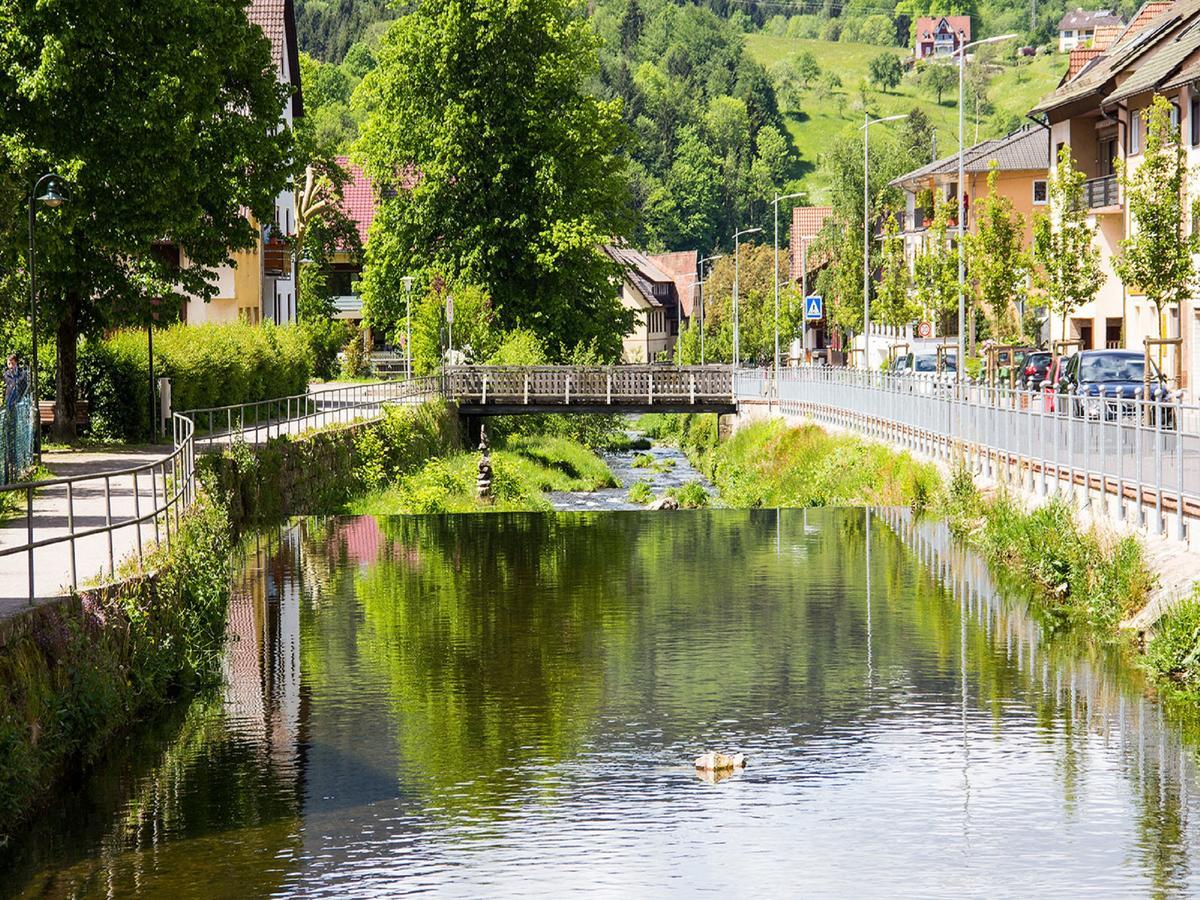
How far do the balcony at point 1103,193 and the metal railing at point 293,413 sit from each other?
2246 cm

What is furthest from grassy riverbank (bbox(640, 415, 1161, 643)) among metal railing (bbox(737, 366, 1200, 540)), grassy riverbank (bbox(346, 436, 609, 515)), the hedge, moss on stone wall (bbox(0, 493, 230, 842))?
the hedge

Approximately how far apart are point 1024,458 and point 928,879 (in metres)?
18.9

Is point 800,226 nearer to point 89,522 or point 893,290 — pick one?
point 893,290

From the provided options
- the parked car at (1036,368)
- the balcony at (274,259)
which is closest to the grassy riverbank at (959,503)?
the parked car at (1036,368)

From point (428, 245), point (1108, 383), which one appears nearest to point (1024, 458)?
point (1108, 383)

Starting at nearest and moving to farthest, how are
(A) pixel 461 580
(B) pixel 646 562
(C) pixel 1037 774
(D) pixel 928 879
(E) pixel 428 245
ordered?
(D) pixel 928 879 < (C) pixel 1037 774 < (A) pixel 461 580 < (B) pixel 646 562 < (E) pixel 428 245

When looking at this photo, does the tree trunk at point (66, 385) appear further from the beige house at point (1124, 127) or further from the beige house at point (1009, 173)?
the beige house at point (1009, 173)

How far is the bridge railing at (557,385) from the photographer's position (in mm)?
65625

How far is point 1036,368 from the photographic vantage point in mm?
56938

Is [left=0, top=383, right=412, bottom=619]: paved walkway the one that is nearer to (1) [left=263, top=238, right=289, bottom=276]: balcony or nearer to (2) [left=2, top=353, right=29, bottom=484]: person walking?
(2) [left=2, top=353, right=29, bottom=484]: person walking

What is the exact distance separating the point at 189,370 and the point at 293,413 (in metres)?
8.28

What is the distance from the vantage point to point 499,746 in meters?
17.9

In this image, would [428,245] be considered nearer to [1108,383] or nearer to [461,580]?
[1108,383]

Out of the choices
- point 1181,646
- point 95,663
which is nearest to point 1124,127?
point 1181,646
